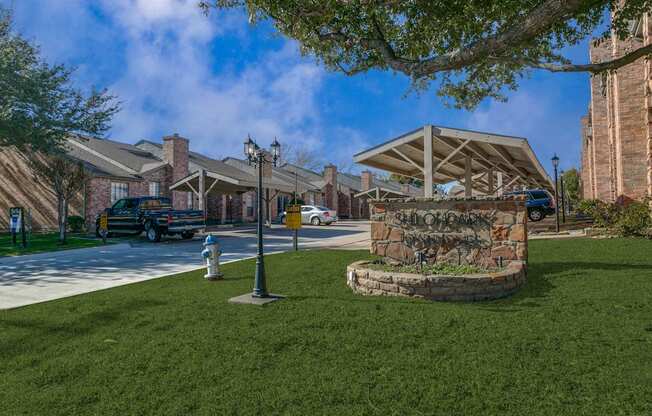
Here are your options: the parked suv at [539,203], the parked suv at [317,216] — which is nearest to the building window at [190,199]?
the parked suv at [317,216]

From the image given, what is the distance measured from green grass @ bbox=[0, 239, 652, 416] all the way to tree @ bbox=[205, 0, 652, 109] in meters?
4.31

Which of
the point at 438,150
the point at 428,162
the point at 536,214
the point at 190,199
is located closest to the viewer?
the point at 428,162

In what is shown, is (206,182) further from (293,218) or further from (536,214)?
(536,214)

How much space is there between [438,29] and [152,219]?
14.1 meters

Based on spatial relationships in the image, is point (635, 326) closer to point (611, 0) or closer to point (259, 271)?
point (259, 271)

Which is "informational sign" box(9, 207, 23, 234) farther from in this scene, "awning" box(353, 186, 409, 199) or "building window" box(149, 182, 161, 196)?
"awning" box(353, 186, 409, 199)

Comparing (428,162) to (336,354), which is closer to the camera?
(336,354)

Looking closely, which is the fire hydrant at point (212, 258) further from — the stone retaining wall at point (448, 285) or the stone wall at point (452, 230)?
the stone retaining wall at point (448, 285)

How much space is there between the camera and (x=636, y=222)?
13.2 metres

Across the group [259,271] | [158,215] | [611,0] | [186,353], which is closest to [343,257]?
[259,271]

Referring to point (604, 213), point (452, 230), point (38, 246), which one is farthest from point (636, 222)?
point (38, 246)

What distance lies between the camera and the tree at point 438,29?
25.5ft

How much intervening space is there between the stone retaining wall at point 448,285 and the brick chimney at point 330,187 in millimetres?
39704

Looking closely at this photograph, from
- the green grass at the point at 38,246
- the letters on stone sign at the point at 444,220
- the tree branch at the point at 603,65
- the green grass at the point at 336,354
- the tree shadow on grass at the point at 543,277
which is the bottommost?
the green grass at the point at 336,354
